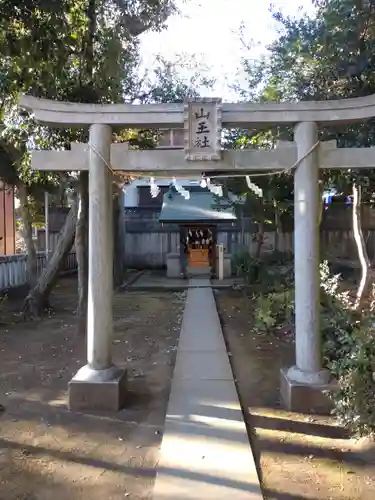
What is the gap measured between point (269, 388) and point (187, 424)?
5.72ft

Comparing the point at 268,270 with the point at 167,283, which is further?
the point at 167,283

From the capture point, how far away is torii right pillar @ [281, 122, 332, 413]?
513cm

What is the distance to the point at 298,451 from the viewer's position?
4129 mm

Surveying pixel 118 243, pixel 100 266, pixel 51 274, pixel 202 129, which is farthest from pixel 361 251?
pixel 118 243

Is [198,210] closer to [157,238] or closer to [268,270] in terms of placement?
[157,238]

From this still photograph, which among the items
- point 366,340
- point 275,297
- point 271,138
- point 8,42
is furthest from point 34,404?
point 271,138

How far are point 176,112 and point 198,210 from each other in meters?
13.9

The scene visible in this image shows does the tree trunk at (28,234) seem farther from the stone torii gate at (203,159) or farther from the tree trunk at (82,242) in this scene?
the stone torii gate at (203,159)

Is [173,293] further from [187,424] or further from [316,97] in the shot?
[187,424]

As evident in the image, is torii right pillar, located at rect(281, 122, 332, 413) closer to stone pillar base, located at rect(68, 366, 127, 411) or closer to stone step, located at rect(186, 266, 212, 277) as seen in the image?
stone pillar base, located at rect(68, 366, 127, 411)

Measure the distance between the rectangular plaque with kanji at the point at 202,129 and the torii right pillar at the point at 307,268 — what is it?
0.91m

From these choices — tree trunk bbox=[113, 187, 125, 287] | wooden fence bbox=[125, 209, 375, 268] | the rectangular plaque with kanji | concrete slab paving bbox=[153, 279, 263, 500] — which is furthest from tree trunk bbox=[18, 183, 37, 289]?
wooden fence bbox=[125, 209, 375, 268]

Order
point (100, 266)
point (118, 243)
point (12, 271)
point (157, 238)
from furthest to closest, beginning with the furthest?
point (157, 238), point (118, 243), point (12, 271), point (100, 266)

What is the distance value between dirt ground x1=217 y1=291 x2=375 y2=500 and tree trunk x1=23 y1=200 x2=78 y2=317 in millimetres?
5622
